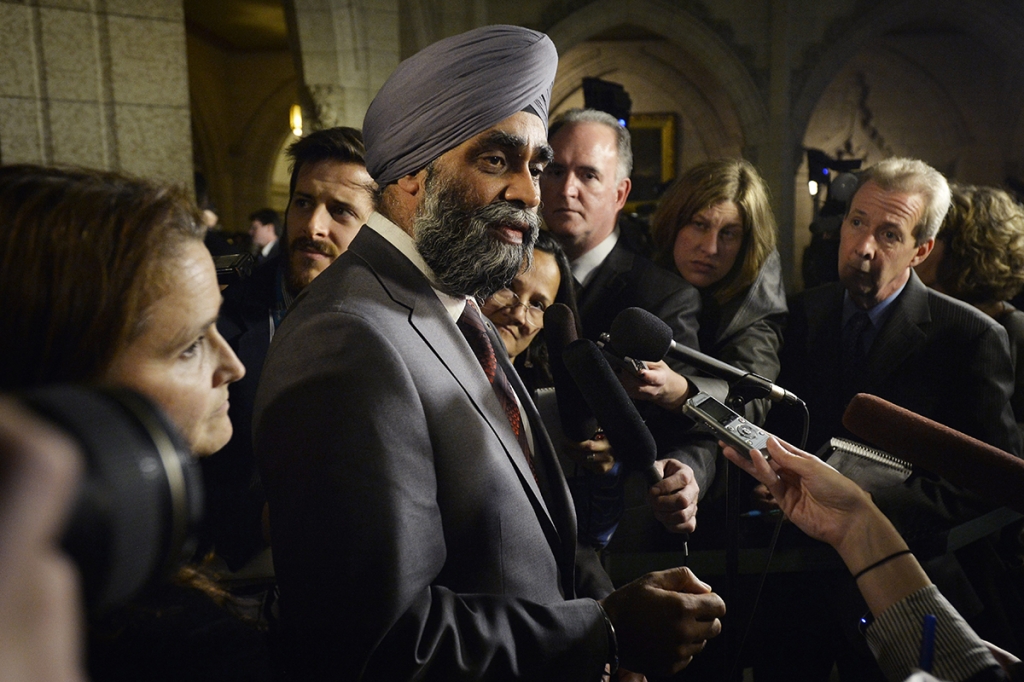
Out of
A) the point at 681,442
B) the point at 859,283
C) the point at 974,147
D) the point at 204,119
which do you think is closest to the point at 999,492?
the point at 681,442

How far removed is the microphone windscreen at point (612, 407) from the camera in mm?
1211

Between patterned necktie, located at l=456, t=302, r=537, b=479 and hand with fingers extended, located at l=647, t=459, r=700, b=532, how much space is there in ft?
1.11

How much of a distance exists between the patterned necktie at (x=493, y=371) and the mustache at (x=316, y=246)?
0.78 metres

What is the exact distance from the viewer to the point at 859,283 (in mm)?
2094

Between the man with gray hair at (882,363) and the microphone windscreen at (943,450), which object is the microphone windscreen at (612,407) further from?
the man with gray hair at (882,363)

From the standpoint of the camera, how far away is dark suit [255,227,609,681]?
946 millimetres

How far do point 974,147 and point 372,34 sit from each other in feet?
29.1

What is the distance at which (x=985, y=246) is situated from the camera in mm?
2332

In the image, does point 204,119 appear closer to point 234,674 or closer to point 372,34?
point 372,34

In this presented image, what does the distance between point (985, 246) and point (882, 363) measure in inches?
28.1

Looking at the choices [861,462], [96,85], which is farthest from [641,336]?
[96,85]

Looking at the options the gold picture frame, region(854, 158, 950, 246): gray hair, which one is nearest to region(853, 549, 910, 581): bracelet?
region(854, 158, 950, 246): gray hair

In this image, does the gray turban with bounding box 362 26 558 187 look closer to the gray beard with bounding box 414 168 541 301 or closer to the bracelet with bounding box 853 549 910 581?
the gray beard with bounding box 414 168 541 301

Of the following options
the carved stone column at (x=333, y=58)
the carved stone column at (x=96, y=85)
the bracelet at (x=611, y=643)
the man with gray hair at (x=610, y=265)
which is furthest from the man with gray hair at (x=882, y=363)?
the carved stone column at (x=333, y=58)
